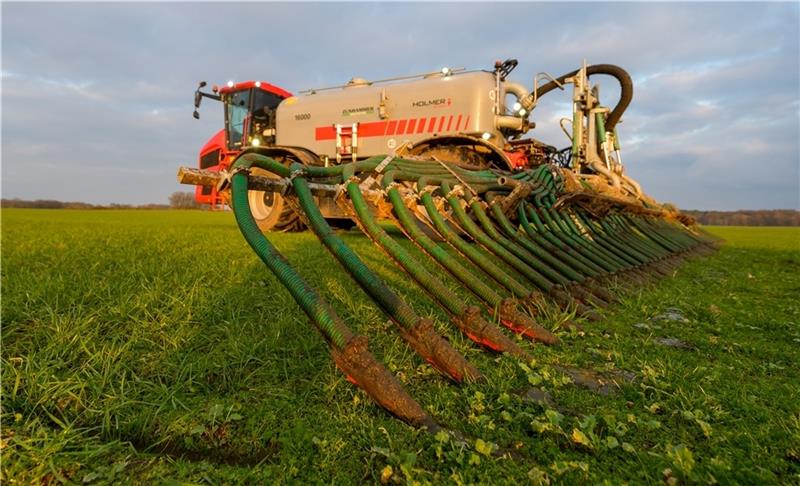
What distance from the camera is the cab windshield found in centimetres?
918

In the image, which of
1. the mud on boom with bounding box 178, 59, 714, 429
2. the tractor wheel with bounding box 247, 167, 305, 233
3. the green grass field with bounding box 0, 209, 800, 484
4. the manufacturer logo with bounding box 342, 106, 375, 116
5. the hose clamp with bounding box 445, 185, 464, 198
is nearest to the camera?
the green grass field with bounding box 0, 209, 800, 484

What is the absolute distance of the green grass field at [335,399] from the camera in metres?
1.11

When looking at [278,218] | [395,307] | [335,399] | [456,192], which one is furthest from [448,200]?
[278,218]

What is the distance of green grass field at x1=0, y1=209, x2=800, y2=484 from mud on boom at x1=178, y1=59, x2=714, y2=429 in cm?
18

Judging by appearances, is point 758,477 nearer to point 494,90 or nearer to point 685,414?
point 685,414

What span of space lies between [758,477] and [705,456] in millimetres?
120

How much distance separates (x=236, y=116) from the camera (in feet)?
30.6

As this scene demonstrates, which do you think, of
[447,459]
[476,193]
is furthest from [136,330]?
[476,193]

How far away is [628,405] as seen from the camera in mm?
1435

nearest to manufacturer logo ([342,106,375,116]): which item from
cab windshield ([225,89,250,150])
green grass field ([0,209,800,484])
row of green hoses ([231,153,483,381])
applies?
cab windshield ([225,89,250,150])

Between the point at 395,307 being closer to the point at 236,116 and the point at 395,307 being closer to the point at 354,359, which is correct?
the point at 354,359

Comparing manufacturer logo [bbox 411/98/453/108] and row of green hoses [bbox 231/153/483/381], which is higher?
manufacturer logo [bbox 411/98/453/108]

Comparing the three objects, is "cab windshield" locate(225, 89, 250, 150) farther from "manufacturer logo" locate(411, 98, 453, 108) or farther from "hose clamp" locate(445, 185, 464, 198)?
"hose clamp" locate(445, 185, 464, 198)

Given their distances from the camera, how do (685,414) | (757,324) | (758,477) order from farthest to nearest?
(757,324)
(685,414)
(758,477)
